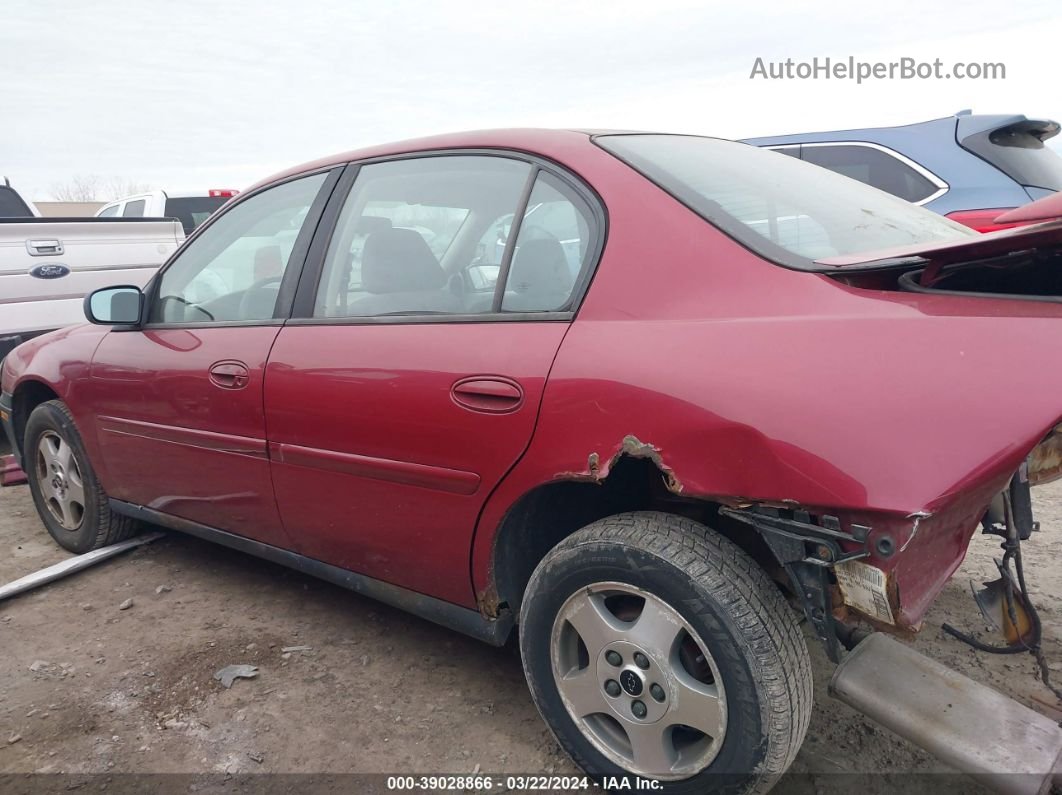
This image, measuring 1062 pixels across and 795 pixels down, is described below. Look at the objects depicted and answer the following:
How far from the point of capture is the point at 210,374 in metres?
2.78

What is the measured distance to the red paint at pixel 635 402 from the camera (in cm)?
150

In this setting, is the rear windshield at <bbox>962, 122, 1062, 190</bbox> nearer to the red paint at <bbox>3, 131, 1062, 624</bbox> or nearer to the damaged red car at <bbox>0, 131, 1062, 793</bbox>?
the damaged red car at <bbox>0, 131, 1062, 793</bbox>

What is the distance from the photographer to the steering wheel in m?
2.76

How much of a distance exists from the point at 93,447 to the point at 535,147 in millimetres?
2407

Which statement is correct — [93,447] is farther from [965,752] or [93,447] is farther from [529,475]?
[965,752]

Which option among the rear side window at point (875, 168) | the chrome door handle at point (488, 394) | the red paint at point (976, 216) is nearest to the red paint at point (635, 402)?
the chrome door handle at point (488, 394)

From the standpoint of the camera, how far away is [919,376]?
153 centimetres

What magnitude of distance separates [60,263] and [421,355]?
14.8 ft

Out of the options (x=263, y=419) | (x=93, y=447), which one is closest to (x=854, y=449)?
(x=263, y=419)

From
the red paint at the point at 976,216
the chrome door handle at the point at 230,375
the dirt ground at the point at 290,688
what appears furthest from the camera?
the red paint at the point at 976,216

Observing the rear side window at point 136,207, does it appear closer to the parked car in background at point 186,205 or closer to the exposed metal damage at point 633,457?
the parked car in background at point 186,205

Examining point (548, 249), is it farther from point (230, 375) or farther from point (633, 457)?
point (230, 375)

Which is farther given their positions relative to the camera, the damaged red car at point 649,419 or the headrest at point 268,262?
the headrest at point 268,262

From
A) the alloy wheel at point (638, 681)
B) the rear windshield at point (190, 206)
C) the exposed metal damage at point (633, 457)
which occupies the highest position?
the rear windshield at point (190, 206)
